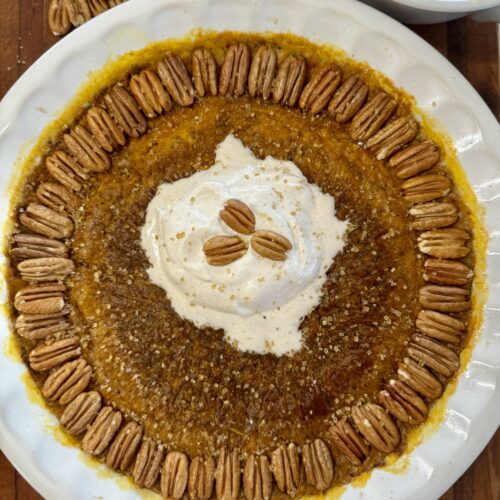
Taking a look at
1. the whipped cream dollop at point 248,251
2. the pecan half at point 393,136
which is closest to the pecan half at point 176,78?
the whipped cream dollop at point 248,251

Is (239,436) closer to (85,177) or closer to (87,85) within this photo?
(85,177)

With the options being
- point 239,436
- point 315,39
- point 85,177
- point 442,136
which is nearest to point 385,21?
point 315,39

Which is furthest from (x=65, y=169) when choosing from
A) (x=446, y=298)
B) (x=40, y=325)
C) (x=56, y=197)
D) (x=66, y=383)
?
(x=446, y=298)

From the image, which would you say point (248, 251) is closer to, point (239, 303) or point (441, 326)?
point (239, 303)

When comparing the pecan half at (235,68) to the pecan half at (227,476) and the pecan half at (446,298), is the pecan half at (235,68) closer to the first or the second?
the pecan half at (446,298)

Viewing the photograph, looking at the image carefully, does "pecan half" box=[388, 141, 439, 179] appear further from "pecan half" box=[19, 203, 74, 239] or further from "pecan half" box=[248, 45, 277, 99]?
"pecan half" box=[19, 203, 74, 239]
